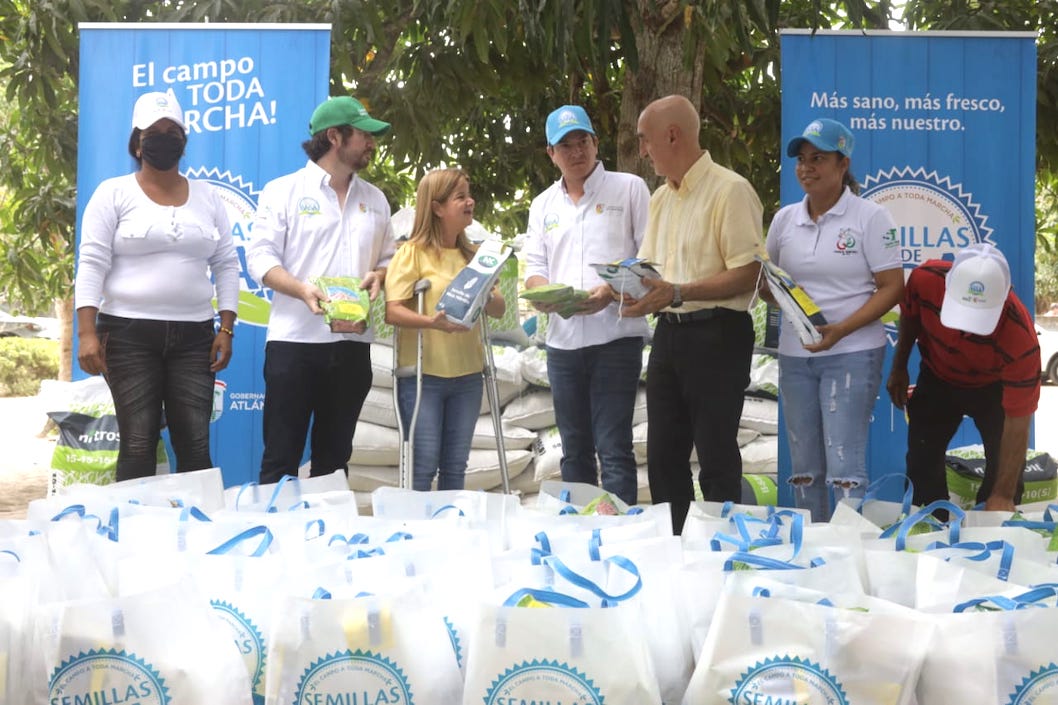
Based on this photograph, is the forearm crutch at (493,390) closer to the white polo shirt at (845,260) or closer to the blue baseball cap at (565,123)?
the blue baseball cap at (565,123)

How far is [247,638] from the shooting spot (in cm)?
212

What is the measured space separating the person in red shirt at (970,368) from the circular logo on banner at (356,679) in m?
1.93

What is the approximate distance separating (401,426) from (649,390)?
808mm

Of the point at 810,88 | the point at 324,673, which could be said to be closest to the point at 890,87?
the point at 810,88

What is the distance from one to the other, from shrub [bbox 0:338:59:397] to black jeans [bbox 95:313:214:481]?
14.6 m

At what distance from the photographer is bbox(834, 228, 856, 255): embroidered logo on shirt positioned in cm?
356

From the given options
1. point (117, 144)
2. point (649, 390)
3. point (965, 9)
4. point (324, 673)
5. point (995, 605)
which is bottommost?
point (324, 673)

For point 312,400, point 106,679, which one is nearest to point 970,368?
point 312,400

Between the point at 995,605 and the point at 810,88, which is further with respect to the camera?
the point at 810,88

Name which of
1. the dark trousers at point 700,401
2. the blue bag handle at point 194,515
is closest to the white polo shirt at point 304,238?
the dark trousers at point 700,401

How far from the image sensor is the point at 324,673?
1.93 meters

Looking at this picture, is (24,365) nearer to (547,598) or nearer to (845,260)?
(845,260)

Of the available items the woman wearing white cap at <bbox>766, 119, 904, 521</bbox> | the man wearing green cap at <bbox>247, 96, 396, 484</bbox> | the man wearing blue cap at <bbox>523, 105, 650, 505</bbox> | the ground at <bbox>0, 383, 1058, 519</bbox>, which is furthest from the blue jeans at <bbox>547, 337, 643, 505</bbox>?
the ground at <bbox>0, 383, 1058, 519</bbox>

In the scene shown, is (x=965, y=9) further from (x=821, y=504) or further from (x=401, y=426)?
(x=401, y=426)
